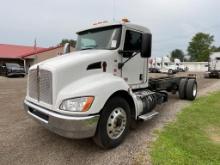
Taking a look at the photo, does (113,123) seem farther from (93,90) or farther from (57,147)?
(57,147)

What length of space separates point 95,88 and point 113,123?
2.77ft

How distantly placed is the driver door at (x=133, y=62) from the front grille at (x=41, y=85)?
176 centimetres

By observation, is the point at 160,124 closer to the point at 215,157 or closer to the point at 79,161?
the point at 215,157

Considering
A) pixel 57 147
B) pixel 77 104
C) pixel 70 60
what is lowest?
pixel 57 147

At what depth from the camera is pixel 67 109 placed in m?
3.06

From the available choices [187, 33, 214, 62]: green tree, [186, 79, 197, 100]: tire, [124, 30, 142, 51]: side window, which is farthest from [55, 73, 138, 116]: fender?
[187, 33, 214, 62]: green tree

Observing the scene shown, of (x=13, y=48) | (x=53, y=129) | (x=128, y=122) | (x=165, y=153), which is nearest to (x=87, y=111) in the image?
(x=53, y=129)

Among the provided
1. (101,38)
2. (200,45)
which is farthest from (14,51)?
(200,45)

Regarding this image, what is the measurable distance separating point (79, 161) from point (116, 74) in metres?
1.89

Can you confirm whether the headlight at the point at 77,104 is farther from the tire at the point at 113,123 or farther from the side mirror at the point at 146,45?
the side mirror at the point at 146,45

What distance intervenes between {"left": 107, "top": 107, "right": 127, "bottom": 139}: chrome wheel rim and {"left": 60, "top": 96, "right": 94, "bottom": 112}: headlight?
25.5 inches

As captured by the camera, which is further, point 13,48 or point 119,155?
point 13,48

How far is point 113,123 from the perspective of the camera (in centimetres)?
360

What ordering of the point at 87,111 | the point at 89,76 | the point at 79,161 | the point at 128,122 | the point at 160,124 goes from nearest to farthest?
the point at 87,111, the point at 79,161, the point at 89,76, the point at 128,122, the point at 160,124
